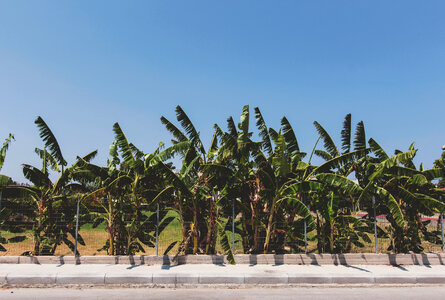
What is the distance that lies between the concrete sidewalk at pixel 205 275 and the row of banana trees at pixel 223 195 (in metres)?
0.95

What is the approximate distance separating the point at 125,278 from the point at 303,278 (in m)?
4.52

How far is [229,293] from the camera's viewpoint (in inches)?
272

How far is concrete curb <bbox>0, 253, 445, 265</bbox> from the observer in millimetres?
9211

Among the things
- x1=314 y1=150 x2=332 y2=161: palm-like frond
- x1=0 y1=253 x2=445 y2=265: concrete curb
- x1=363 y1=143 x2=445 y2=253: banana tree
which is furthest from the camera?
x1=314 y1=150 x2=332 y2=161: palm-like frond

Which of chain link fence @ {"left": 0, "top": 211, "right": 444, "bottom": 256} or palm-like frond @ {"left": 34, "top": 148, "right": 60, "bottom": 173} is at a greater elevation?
palm-like frond @ {"left": 34, "top": 148, "right": 60, "bottom": 173}

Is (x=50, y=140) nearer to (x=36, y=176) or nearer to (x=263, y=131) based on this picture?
(x=36, y=176)

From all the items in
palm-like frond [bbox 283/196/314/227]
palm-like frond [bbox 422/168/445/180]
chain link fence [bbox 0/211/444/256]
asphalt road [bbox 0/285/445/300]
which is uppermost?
palm-like frond [bbox 422/168/445/180]

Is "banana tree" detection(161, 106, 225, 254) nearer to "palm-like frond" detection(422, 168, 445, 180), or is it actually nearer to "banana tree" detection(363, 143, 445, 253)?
"banana tree" detection(363, 143, 445, 253)

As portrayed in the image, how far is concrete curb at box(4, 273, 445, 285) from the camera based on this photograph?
7617mm

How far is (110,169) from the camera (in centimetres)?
941

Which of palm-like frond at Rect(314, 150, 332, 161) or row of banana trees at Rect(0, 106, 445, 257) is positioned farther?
palm-like frond at Rect(314, 150, 332, 161)

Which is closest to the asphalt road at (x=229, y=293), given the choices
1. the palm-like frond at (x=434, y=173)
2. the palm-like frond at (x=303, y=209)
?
the palm-like frond at (x=303, y=209)

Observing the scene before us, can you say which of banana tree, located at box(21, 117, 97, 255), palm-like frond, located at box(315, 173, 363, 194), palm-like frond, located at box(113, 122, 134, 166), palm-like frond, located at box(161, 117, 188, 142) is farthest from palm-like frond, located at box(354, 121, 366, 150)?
banana tree, located at box(21, 117, 97, 255)

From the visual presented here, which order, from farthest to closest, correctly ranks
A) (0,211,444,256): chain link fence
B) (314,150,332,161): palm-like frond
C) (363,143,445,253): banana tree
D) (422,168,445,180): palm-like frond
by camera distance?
(314,150,332,161): palm-like frond < (422,168,445,180): palm-like frond < (0,211,444,256): chain link fence < (363,143,445,253): banana tree
